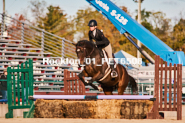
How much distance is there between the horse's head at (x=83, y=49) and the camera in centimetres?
771

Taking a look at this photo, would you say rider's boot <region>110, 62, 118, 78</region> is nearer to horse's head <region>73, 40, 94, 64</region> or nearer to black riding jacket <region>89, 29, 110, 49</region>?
black riding jacket <region>89, 29, 110, 49</region>

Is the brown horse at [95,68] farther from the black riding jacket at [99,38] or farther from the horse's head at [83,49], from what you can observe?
the black riding jacket at [99,38]

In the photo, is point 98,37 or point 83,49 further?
point 98,37

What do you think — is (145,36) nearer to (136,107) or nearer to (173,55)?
(173,55)

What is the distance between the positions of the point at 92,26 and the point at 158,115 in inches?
106

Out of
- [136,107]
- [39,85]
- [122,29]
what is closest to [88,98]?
[136,107]

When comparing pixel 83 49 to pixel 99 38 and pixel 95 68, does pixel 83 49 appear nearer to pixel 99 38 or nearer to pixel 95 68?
pixel 95 68

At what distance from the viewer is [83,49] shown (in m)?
7.76

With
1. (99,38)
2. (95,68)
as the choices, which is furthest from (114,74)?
(99,38)

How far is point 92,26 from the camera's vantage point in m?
8.26

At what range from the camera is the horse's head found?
771 centimetres

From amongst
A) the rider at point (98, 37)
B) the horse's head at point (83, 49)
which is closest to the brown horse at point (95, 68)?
the horse's head at point (83, 49)

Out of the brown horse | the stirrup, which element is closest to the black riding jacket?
the brown horse

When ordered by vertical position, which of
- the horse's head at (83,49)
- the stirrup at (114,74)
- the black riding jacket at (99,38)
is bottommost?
the stirrup at (114,74)
